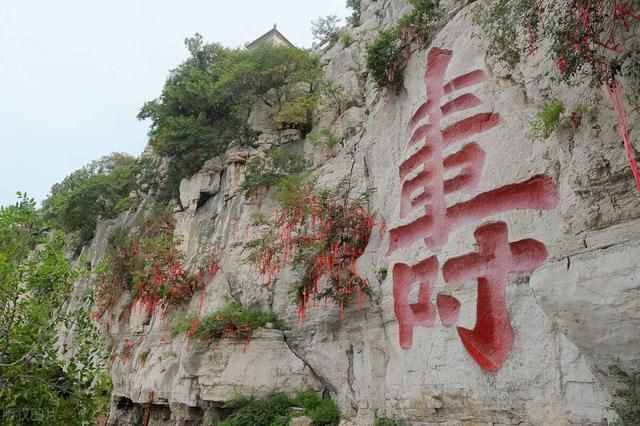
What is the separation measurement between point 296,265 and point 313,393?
1.90 meters

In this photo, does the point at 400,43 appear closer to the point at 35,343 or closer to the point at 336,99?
the point at 336,99

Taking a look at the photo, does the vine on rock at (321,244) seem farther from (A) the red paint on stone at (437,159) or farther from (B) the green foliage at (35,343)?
(B) the green foliage at (35,343)

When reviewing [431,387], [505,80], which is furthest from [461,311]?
[505,80]

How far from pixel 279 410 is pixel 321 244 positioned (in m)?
2.44

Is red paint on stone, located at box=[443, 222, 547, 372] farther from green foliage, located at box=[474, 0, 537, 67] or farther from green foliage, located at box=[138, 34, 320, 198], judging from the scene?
green foliage, located at box=[138, 34, 320, 198]

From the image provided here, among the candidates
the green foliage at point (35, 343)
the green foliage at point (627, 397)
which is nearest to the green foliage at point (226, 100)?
the green foliage at point (35, 343)

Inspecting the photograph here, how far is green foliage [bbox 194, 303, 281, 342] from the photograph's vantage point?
814 cm

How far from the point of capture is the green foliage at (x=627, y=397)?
3.29m

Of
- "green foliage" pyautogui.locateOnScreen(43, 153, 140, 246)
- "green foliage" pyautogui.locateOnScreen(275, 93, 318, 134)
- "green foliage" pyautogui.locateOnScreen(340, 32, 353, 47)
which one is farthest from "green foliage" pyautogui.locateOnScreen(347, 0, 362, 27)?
"green foliage" pyautogui.locateOnScreen(43, 153, 140, 246)

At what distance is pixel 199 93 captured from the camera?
12609 mm

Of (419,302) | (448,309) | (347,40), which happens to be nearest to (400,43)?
(419,302)

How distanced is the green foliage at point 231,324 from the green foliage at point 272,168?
116 inches

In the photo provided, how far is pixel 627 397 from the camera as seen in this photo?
3.37m

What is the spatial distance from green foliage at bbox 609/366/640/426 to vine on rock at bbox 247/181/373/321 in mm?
3645
